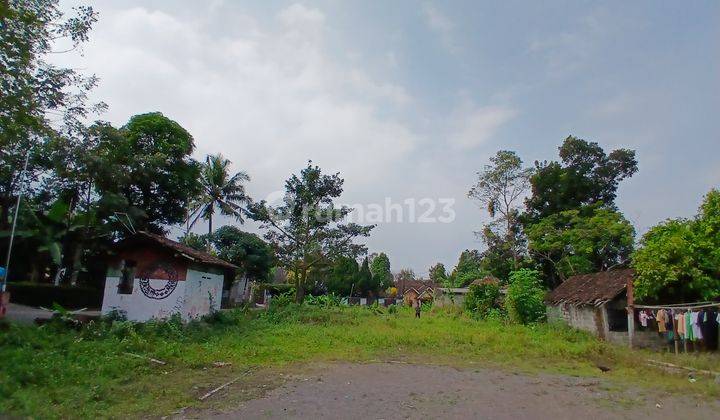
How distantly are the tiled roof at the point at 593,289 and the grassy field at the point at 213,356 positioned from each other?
5.18 feet

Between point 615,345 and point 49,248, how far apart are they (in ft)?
91.5

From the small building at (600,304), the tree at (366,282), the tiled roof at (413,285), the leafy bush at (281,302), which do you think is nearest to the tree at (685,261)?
the small building at (600,304)

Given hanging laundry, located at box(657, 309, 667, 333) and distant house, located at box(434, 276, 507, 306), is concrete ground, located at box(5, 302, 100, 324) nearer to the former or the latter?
hanging laundry, located at box(657, 309, 667, 333)

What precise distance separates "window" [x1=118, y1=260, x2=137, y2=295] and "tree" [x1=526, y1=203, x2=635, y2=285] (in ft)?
79.3

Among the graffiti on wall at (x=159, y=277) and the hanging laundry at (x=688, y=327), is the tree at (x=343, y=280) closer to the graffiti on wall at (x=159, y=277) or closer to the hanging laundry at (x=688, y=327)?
the graffiti on wall at (x=159, y=277)

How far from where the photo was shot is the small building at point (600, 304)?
701 inches

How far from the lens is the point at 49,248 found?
79.6ft

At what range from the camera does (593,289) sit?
65.4ft

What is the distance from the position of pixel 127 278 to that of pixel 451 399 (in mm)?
13514

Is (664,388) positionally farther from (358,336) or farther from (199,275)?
(199,275)

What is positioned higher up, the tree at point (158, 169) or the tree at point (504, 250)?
the tree at point (158, 169)

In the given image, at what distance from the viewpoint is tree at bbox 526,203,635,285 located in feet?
88.6

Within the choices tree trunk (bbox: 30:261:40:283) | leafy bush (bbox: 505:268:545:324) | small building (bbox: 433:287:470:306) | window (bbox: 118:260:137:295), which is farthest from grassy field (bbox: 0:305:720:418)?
tree trunk (bbox: 30:261:40:283)

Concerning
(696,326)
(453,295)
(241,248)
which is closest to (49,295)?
(241,248)
